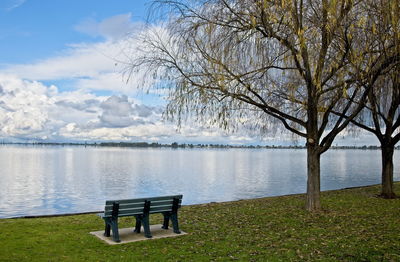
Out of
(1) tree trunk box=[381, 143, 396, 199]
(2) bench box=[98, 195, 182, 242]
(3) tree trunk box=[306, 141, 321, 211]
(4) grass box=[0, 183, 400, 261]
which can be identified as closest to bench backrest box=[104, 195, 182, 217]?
(2) bench box=[98, 195, 182, 242]

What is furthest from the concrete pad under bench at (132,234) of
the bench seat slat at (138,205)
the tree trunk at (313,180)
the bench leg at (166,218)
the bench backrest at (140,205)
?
the tree trunk at (313,180)

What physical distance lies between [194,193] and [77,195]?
7.09m

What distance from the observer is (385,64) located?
9117 millimetres

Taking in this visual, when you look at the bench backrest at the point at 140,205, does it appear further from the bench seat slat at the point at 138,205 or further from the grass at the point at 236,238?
the grass at the point at 236,238

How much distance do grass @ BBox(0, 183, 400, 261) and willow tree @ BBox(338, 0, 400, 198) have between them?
3229 millimetres

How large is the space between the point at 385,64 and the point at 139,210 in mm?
6429

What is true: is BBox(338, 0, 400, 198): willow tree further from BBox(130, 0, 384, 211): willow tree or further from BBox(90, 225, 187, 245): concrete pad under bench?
BBox(90, 225, 187, 245): concrete pad under bench

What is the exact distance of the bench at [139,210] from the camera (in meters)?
6.98

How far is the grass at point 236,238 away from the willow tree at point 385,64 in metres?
3.23

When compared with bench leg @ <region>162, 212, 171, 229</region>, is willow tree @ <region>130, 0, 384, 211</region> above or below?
above

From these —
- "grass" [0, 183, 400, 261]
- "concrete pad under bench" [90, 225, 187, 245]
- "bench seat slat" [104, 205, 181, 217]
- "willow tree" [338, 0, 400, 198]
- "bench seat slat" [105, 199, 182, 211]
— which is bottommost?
"concrete pad under bench" [90, 225, 187, 245]

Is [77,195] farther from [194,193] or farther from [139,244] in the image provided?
[139,244]

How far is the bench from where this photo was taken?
698cm

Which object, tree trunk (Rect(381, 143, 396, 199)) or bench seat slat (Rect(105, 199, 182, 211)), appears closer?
bench seat slat (Rect(105, 199, 182, 211))
